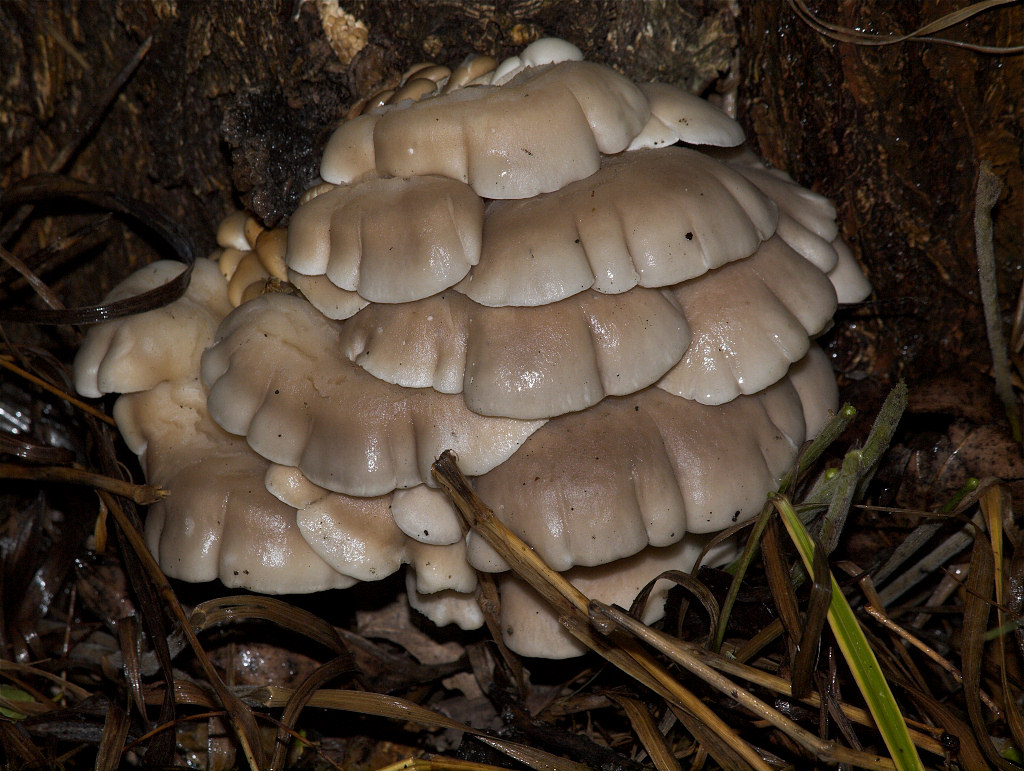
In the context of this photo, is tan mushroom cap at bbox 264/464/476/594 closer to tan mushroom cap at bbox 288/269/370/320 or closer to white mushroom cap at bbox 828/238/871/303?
tan mushroom cap at bbox 288/269/370/320

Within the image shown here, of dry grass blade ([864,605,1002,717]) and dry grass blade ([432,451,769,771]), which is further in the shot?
dry grass blade ([864,605,1002,717])

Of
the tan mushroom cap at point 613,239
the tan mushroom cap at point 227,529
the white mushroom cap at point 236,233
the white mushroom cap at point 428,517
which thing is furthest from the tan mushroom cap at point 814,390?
the white mushroom cap at point 236,233

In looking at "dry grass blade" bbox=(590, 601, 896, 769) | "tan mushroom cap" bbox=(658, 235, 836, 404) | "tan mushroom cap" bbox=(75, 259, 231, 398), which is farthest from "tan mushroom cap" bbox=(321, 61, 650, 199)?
"dry grass blade" bbox=(590, 601, 896, 769)

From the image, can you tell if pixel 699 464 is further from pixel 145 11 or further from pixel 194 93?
pixel 145 11

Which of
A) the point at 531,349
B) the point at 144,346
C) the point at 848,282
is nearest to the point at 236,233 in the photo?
the point at 144,346

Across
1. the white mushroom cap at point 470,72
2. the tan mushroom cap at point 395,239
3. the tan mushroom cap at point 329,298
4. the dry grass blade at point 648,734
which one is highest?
the white mushroom cap at point 470,72

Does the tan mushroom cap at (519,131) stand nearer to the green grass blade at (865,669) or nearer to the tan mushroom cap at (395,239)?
the tan mushroom cap at (395,239)
